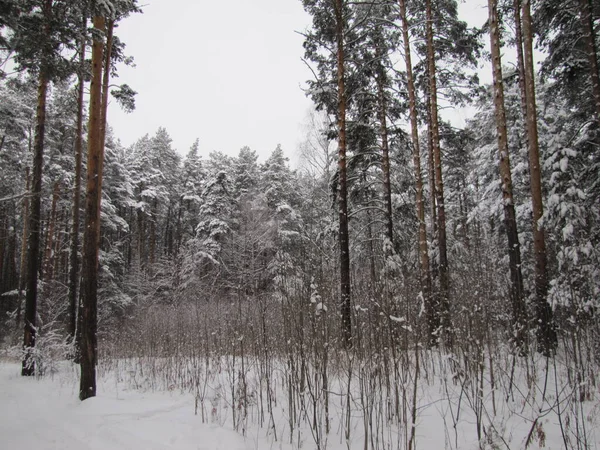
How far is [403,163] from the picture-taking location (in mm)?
12055

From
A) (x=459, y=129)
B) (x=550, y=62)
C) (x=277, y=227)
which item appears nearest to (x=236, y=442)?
(x=459, y=129)

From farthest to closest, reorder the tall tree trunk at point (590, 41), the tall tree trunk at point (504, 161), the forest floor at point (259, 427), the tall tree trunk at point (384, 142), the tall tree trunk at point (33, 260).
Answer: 1. the tall tree trunk at point (384, 142)
2. the tall tree trunk at point (33, 260)
3. the tall tree trunk at point (504, 161)
4. the tall tree trunk at point (590, 41)
5. the forest floor at point (259, 427)

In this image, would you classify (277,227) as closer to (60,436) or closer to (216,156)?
(216,156)

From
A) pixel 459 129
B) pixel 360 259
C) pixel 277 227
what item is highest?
pixel 459 129

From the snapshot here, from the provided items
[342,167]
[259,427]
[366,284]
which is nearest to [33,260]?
[342,167]

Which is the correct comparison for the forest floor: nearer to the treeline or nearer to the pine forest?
the pine forest

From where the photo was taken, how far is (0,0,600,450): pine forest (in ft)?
11.7

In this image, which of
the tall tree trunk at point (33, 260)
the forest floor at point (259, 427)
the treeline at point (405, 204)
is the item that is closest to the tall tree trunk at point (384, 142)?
the treeline at point (405, 204)

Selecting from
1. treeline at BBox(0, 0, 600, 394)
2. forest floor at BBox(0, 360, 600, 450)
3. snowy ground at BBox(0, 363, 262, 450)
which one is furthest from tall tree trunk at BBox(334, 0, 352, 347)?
snowy ground at BBox(0, 363, 262, 450)

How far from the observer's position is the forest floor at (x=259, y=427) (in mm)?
3062

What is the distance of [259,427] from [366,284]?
2131 millimetres

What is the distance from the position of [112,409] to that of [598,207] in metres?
10.9

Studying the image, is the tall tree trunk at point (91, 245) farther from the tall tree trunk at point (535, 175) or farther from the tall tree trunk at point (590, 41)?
the tall tree trunk at point (590, 41)

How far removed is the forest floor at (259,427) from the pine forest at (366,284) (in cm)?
4
